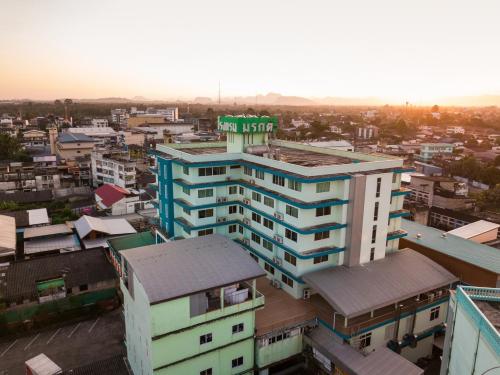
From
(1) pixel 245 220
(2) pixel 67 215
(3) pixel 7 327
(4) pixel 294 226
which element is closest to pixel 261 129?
(1) pixel 245 220

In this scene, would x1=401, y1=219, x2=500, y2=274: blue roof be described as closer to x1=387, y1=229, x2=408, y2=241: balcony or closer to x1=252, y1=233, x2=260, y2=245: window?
x1=387, y1=229, x2=408, y2=241: balcony

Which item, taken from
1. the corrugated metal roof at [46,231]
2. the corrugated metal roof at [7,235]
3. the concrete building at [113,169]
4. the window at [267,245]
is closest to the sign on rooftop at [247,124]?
the window at [267,245]

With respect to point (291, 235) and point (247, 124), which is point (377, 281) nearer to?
point (291, 235)

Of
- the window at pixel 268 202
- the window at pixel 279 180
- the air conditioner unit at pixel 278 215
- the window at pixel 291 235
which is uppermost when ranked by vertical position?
the window at pixel 279 180

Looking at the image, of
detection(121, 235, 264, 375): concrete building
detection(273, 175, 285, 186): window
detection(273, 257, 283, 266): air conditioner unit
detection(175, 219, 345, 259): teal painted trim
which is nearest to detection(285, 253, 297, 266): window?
detection(175, 219, 345, 259): teal painted trim

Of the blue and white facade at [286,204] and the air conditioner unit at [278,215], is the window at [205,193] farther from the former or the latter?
the air conditioner unit at [278,215]

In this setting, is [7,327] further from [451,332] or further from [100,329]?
[451,332]

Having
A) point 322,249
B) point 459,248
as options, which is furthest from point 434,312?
Answer: point 322,249
